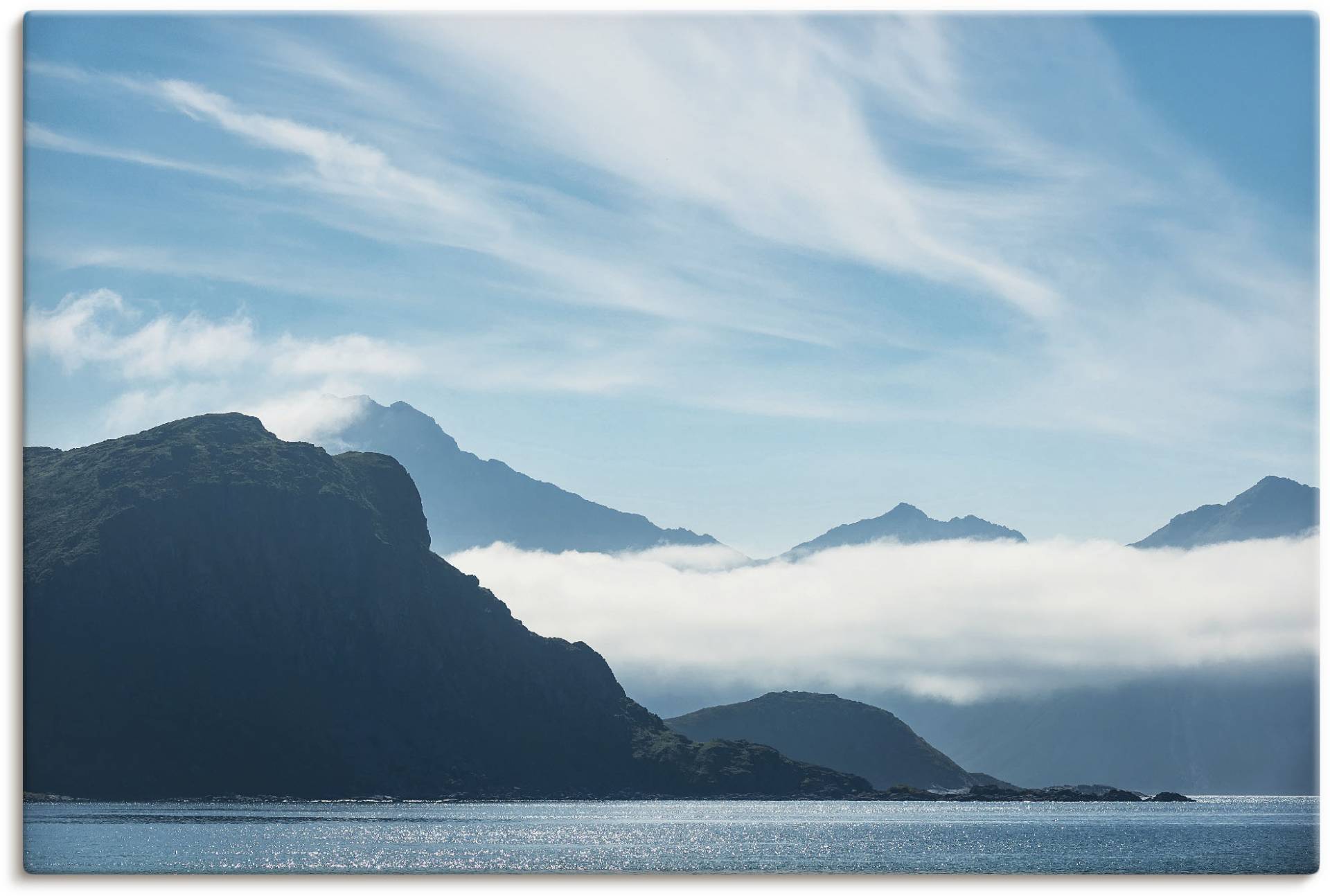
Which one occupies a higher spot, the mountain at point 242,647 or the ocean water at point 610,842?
the mountain at point 242,647

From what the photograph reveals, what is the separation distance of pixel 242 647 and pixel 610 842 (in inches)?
3711

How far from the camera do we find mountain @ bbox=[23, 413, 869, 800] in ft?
473

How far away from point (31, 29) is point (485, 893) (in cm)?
2724

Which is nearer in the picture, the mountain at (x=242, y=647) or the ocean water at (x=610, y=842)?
the ocean water at (x=610, y=842)

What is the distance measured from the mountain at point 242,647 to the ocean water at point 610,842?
37.8 ft

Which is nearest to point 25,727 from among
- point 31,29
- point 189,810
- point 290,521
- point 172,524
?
point 31,29

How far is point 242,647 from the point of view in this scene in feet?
550

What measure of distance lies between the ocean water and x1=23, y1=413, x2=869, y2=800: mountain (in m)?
11.5

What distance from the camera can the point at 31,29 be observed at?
1566 inches

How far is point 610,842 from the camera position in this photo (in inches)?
3391

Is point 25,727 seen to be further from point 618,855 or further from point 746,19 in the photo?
point 618,855

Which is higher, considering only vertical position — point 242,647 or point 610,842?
point 242,647

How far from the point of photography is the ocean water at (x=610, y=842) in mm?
60375

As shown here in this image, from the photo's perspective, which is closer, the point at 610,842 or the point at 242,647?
the point at 610,842
